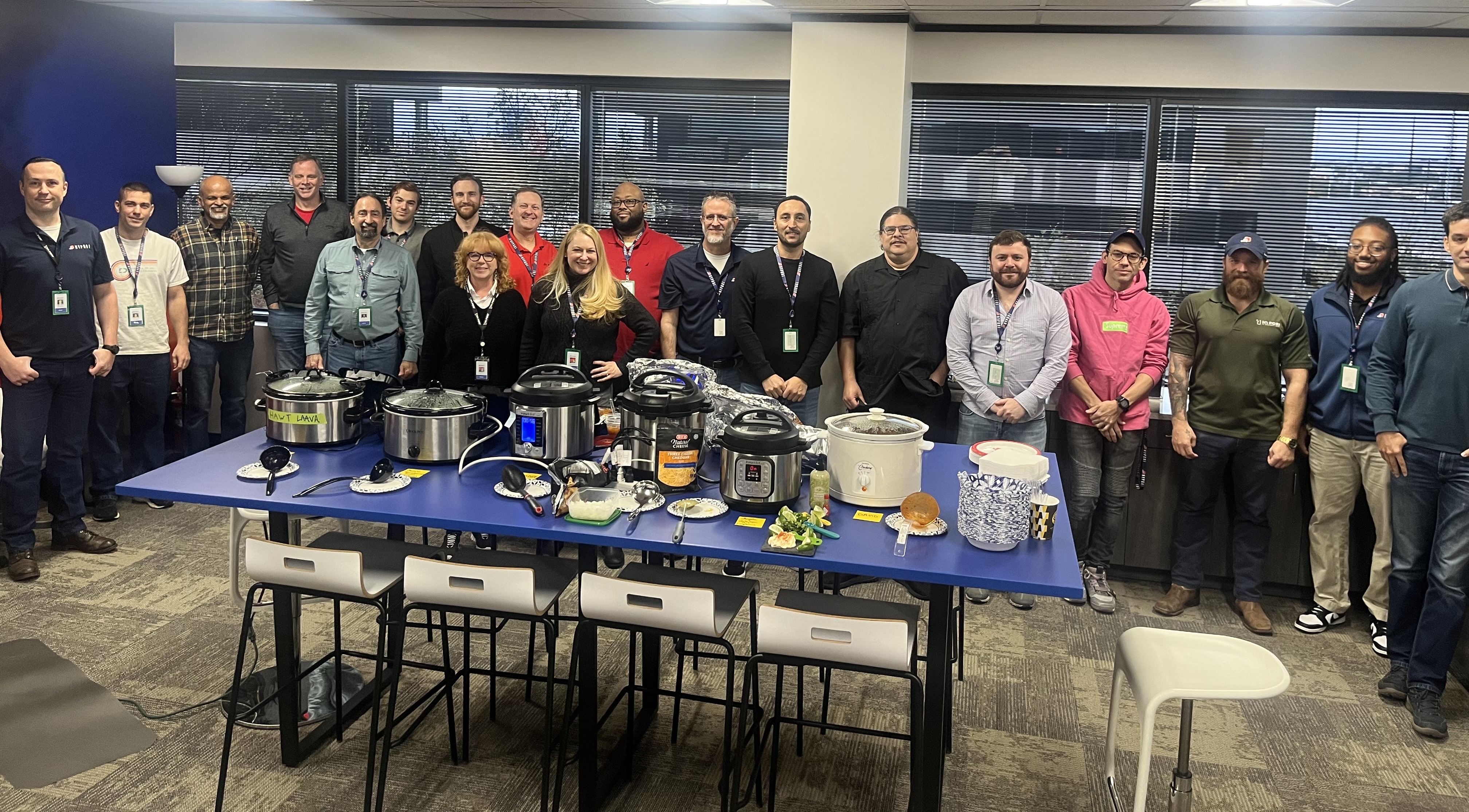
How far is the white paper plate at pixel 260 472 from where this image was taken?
10.4 feet

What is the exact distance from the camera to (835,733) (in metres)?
3.58

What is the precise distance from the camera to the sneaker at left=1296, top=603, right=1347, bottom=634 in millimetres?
4574

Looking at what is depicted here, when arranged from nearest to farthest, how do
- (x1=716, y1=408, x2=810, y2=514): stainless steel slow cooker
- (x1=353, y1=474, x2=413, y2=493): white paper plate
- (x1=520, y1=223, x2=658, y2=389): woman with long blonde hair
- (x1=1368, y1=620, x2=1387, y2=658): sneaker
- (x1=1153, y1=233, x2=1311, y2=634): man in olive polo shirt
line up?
(x1=716, y1=408, x2=810, y2=514): stainless steel slow cooker
(x1=353, y1=474, x2=413, y2=493): white paper plate
(x1=1368, y1=620, x2=1387, y2=658): sneaker
(x1=1153, y1=233, x2=1311, y2=634): man in olive polo shirt
(x1=520, y1=223, x2=658, y2=389): woman with long blonde hair

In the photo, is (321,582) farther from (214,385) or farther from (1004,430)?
(214,385)

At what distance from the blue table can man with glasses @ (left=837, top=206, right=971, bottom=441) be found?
60.0 inches

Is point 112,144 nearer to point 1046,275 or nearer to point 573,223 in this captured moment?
point 573,223

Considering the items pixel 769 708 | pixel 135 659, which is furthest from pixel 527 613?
pixel 135 659

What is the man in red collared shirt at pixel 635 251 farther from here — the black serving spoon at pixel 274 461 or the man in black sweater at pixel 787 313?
the black serving spoon at pixel 274 461

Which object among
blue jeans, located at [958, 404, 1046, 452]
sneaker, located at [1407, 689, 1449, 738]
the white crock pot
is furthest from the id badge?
sneaker, located at [1407, 689, 1449, 738]

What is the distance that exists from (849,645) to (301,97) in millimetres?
5594

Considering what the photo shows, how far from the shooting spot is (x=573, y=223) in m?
6.57

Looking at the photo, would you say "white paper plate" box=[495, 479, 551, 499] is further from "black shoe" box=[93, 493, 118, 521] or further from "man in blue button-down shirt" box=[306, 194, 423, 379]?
"black shoe" box=[93, 493, 118, 521]

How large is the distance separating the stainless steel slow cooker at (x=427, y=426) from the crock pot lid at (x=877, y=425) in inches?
45.8

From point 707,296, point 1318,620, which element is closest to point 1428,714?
point 1318,620
